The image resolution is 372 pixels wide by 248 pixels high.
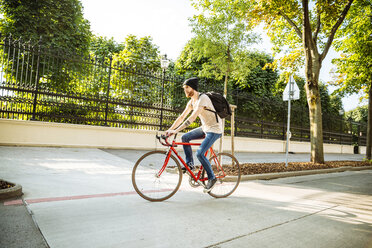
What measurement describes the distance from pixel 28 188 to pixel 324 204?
519 centimetres

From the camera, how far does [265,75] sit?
27953 millimetres

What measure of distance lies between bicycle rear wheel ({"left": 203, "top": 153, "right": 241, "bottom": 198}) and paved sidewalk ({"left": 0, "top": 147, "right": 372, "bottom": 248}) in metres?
0.18

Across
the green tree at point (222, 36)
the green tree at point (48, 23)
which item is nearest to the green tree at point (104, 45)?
the green tree at point (48, 23)

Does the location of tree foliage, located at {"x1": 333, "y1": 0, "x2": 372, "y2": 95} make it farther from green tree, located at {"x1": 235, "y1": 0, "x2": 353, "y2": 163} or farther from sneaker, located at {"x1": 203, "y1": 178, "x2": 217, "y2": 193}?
sneaker, located at {"x1": 203, "y1": 178, "x2": 217, "y2": 193}

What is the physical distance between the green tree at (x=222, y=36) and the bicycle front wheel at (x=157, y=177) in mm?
9593

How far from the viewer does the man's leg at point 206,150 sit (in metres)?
4.26

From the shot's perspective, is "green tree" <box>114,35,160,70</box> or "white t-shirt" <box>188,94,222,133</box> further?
"green tree" <box>114,35,160,70</box>

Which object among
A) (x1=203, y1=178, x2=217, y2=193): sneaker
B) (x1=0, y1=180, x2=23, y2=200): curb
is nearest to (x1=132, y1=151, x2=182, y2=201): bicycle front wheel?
(x1=203, y1=178, x2=217, y2=193): sneaker

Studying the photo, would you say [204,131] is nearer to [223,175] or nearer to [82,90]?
[223,175]

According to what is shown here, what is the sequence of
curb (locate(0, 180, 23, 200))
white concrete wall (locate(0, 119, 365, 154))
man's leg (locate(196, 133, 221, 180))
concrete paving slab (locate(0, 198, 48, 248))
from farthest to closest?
1. white concrete wall (locate(0, 119, 365, 154))
2. man's leg (locate(196, 133, 221, 180))
3. curb (locate(0, 180, 23, 200))
4. concrete paving slab (locate(0, 198, 48, 248))

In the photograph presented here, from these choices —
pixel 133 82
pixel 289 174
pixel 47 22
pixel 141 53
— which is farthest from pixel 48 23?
pixel 289 174

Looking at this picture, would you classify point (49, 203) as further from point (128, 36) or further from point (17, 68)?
point (128, 36)

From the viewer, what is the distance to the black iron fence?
861 cm

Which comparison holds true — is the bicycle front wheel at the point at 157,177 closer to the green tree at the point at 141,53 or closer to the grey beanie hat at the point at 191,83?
the grey beanie hat at the point at 191,83
